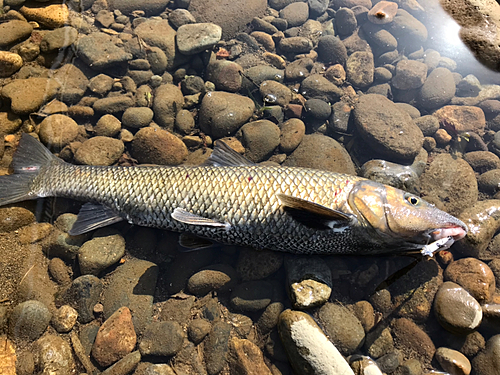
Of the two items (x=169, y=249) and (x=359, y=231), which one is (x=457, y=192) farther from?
(x=169, y=249)

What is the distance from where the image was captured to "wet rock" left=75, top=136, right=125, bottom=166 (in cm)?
406

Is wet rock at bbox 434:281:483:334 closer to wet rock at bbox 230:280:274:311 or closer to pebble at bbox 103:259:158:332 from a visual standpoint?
wet rock at bbox 230:280:274:311

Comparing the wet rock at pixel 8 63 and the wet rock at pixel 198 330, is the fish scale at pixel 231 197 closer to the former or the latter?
the wet rock at pixel 198 330

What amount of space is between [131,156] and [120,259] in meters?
1.59

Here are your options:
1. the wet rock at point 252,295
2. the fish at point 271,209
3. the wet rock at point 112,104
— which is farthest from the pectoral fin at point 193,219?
the wet rock at point 112,104

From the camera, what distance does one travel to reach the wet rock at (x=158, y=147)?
4.20 metres

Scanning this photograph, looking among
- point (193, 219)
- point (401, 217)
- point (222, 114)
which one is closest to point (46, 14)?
point (222, 114)

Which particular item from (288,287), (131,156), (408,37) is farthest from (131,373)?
(408,37)

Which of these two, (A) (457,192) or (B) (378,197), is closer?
(B) (378,197)

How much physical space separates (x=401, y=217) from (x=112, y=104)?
4388 millimetres

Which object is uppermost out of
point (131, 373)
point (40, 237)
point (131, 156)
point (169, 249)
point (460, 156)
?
point (460, 156)

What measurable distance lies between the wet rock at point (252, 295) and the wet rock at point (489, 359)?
235 centimetres

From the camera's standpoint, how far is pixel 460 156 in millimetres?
4770

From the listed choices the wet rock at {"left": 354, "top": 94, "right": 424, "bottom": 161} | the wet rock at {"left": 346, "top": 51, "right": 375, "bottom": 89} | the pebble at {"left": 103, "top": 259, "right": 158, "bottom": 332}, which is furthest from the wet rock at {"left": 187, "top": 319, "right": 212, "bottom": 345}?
the wet rock at {"left": 346, "top": 51, "right": 375, "bottom": 89}
